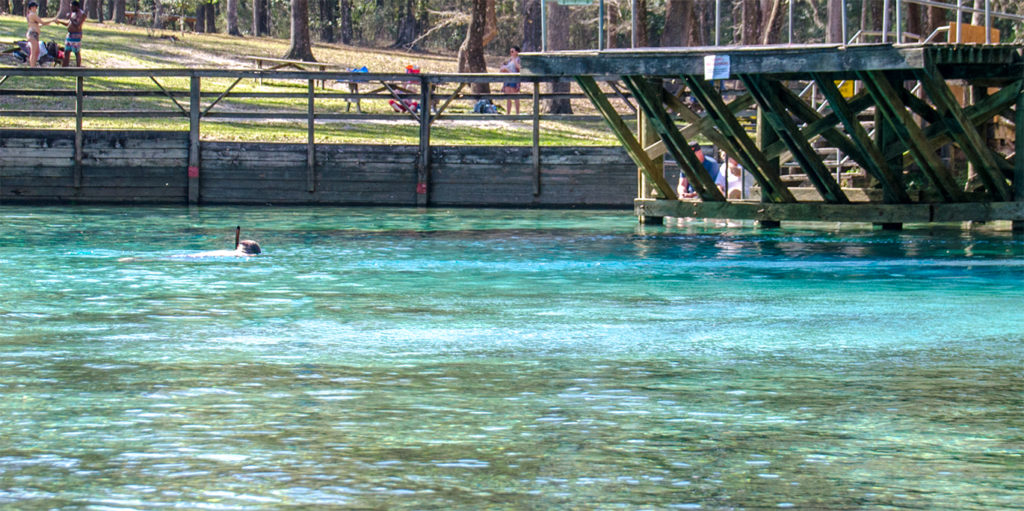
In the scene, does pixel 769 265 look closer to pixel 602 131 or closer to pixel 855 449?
pixel 855 449

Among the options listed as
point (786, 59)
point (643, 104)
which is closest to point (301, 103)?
point (643, 104)

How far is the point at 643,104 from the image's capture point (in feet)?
65.0

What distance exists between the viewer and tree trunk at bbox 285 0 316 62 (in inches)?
1854

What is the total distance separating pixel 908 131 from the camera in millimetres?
17234

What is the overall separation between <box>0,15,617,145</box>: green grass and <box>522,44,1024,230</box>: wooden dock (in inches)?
358

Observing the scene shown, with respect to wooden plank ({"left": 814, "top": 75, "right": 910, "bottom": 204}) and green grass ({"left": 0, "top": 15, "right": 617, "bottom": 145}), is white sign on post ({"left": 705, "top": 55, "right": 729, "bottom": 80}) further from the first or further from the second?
green grass ({"left": 0, "top": 15, "right": 617, "bottom": 145})

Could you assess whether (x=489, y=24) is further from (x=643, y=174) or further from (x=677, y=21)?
(x=643, y=174)

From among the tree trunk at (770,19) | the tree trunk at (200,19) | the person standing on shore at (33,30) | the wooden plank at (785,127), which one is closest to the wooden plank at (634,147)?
the wooden plank at (785,127)

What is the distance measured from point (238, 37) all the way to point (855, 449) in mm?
55761

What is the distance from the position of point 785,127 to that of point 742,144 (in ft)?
3.23

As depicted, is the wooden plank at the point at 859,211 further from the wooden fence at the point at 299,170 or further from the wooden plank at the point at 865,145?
the wooden fence at the point at 299,170

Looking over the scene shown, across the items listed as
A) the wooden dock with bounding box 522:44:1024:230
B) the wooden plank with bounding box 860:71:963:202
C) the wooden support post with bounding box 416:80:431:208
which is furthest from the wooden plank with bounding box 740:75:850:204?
the wooden support post with bounding box 416:80:431:208

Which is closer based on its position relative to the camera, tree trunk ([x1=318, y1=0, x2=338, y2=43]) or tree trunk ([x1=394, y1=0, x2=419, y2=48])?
tree trunk ([x1=394, y1=0, x2=419, y2=48])

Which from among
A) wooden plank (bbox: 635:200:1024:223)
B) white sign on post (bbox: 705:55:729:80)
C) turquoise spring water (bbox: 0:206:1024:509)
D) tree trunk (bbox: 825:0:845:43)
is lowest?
turquoise spring water (bbox: 0:206:1024:509)
